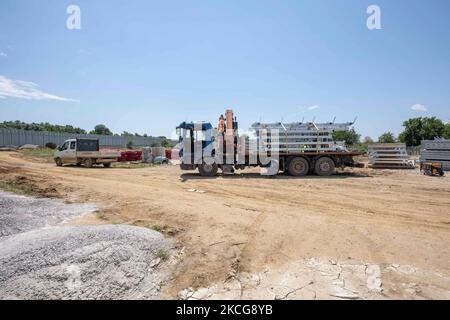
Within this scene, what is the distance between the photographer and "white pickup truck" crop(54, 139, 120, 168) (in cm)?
2003

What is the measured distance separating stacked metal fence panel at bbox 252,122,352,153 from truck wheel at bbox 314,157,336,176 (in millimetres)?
607

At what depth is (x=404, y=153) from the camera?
19594 millimetres

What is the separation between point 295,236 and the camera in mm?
5395

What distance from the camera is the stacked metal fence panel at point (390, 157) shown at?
770 inches

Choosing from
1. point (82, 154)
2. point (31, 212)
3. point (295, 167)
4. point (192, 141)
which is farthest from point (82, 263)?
point (82, 154)

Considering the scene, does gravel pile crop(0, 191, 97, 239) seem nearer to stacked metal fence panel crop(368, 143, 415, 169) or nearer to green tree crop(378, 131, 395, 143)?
stacked metal fence panel crop(368, 143, 415, 169)

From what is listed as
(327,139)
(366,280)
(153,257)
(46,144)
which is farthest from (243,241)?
(46,144)

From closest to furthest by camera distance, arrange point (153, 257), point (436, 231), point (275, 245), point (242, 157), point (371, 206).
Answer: point (153, 257) → point (275, 245) → point (436, 231) → point (371, 206) → point (242, 157)

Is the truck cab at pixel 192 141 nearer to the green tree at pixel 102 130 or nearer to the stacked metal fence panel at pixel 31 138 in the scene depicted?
the stacked metal fence panel at pixel 31 138

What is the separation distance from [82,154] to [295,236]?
18976mm

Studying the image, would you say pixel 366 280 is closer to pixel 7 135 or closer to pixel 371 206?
pixel 371 206

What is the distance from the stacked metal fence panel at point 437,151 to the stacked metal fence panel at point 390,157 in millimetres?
1150

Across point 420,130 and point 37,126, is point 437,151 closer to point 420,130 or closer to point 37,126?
point 420,130

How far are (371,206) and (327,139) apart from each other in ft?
25.3
